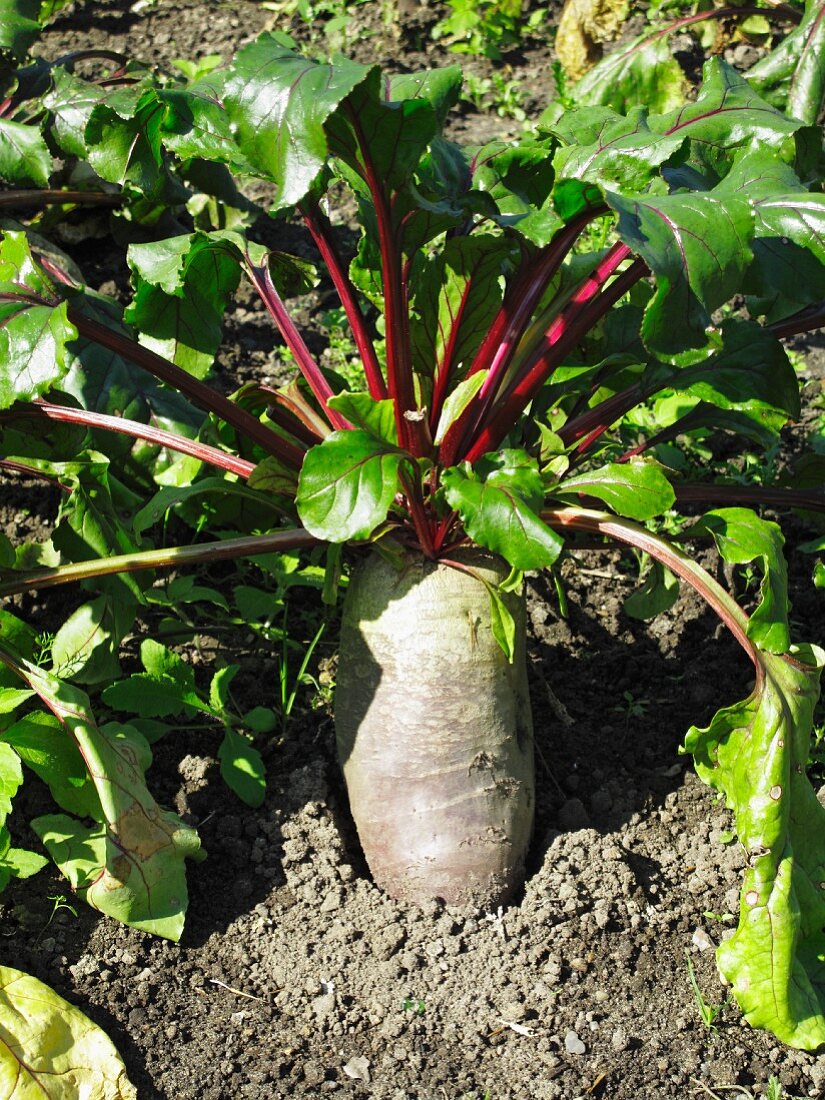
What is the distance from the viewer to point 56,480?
268cm

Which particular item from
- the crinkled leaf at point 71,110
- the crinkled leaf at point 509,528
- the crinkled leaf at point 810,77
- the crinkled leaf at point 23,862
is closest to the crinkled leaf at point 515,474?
the crinkled leaf at point 509,528

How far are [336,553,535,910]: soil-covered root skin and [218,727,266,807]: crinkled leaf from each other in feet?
0.73

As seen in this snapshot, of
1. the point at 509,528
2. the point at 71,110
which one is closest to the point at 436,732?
the point at 509,528

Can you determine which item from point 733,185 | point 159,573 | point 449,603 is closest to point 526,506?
point 449,603

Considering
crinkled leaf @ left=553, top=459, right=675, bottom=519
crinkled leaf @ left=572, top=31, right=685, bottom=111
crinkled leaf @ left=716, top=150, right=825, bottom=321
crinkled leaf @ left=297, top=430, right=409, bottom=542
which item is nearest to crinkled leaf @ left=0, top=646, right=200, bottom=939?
crinkled leaf @ left=297, top=430, right=409, bottom=542

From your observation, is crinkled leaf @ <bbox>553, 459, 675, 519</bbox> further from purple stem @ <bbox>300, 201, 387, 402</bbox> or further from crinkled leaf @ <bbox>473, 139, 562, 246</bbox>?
crinkled leaf @ <bbox>473, 139, 562, 246</bbox>

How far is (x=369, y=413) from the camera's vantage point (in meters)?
2.25

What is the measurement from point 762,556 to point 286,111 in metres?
1.17

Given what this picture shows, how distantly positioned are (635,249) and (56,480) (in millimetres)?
1426

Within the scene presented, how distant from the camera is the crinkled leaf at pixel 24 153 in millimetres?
3119

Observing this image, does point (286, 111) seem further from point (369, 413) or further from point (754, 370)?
point (754, 370)

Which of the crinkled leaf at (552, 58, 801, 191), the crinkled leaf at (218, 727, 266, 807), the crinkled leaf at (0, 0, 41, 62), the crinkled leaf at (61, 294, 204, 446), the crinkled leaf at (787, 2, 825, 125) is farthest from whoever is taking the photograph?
the crinkled leaf at (787, 2, 825, 125)

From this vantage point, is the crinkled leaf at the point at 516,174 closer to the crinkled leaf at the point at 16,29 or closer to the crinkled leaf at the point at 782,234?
the crinkled leaf at the point at 782,234

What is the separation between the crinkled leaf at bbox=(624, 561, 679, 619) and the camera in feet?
8.56
